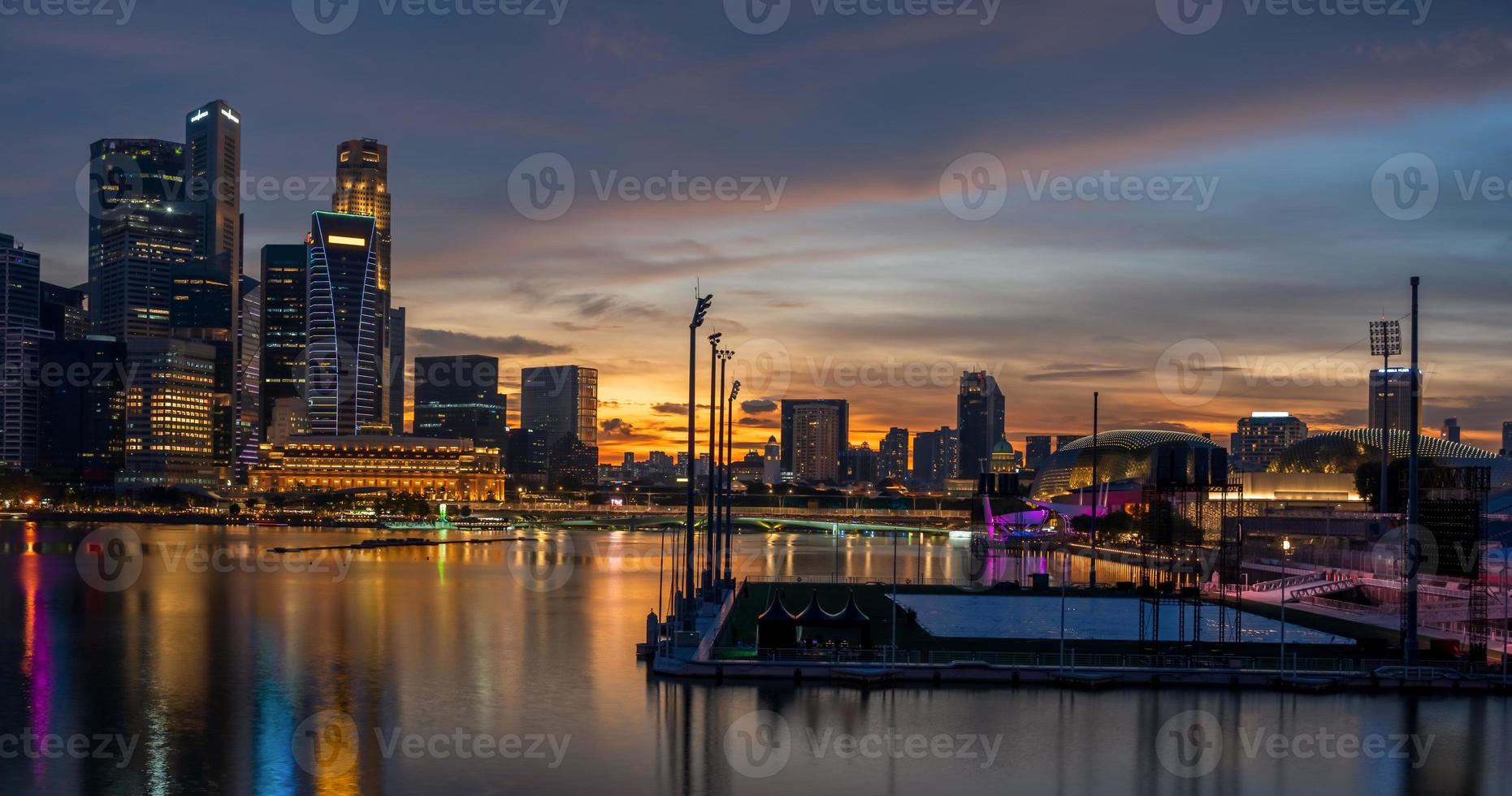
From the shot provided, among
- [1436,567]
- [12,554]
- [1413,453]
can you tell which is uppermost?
[1413,453]

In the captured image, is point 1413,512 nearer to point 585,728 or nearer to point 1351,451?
point 585,728

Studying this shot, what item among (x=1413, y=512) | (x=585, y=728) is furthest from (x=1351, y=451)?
(x=585, y=728)

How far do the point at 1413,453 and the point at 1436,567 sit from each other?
1869 cm

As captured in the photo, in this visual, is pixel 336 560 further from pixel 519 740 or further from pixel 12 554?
pixel 519 740

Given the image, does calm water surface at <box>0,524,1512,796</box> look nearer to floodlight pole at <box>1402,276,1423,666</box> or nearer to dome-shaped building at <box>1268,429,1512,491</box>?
floodlight pole at <box>1402,276,1423,666</box>

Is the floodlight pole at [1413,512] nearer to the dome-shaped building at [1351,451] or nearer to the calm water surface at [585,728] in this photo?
the calm water surface at [585,728]

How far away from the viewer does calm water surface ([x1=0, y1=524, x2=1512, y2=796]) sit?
3162cm

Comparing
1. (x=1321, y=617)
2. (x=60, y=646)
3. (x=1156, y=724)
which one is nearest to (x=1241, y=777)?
(x=1156, y=724)

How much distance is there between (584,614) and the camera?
2832 inches

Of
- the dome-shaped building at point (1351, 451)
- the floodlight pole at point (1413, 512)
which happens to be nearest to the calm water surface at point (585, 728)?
the floodlight pole at point (1413, 512)

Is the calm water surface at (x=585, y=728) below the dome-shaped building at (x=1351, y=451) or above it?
below

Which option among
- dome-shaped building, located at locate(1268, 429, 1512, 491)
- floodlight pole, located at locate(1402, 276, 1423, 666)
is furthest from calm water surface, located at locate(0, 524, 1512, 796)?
dome-shaped building, located at locate(1268, 429, 1512, 491)

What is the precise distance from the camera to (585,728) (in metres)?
37.6

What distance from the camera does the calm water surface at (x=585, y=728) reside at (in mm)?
31625
